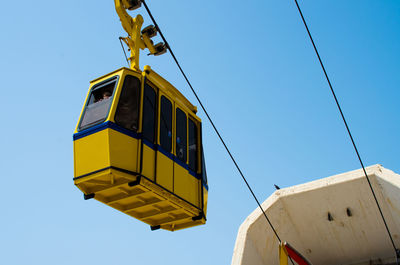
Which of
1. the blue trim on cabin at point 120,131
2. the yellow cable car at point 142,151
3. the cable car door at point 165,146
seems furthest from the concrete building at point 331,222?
the blue trim on cabin at point 120,131

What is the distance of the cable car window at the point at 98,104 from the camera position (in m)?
6.26

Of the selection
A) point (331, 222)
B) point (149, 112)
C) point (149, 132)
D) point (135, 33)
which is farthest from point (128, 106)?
point (331, 222)

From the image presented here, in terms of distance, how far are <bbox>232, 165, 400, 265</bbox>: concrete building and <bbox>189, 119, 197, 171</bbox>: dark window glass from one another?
11.8 feet

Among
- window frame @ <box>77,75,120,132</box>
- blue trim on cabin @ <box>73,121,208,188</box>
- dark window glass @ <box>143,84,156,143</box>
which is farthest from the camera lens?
dark window glass @ <box>143,84,156,143</box>

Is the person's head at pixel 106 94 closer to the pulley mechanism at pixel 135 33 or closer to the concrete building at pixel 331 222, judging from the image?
the pulley mechanism at pixel 135 33

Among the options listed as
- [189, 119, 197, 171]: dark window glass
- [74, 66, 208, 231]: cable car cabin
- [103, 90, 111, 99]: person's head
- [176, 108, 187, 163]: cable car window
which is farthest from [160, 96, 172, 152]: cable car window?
[103, 90, 111, 99]: person's head

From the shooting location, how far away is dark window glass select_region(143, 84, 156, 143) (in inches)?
257

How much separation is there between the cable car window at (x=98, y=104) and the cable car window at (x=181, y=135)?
A: 1383 mm

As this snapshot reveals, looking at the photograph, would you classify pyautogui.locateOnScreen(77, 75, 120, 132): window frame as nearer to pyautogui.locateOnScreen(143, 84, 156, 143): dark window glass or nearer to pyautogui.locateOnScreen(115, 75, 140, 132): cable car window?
pyautogui.locateOnScreen(115, 75, 140, 132): cable car window

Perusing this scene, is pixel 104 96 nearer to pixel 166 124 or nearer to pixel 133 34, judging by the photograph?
pixel 166 124

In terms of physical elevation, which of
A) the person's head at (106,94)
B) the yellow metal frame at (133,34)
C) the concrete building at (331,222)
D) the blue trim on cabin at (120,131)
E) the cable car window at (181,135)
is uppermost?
the yellow metal frame at (133,34)

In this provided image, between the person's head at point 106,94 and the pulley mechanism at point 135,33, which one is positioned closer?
the person's head at point 106,94

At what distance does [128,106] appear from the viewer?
20.8 feet

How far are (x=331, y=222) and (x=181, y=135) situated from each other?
19.7 ft
